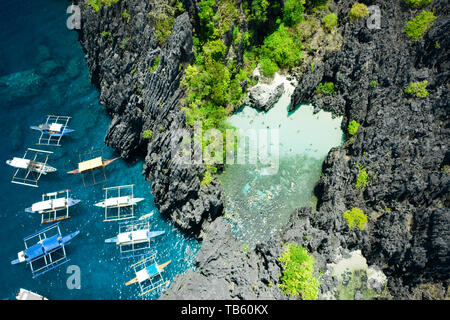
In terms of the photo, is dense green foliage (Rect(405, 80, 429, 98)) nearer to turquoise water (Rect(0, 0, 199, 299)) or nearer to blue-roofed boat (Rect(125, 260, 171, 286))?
turquoise water (Rect(0, 0, 199, 299))

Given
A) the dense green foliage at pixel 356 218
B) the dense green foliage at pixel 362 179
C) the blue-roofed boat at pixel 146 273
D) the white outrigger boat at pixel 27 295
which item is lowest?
the white outrigger boat at pixel 27 295

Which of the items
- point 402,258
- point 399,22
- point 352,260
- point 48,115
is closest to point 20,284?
point 48,115

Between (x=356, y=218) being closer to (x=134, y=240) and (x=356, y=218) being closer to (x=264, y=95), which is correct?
(x=264, y=95)

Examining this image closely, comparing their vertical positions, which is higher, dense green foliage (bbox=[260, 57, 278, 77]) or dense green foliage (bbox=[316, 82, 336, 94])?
dense green foliage (bbox=[260, 57, 278, 77])

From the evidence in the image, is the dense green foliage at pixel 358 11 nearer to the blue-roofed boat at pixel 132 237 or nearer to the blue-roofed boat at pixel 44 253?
the blue-roofed boat at pixel 132 237

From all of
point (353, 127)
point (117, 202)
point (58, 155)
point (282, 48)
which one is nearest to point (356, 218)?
point (353, 127)

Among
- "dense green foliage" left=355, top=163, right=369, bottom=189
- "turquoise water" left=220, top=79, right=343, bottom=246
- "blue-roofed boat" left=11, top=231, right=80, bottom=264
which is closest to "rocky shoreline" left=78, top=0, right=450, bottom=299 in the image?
"dense green foliage" left=355, top=163, right=369, bottom=189

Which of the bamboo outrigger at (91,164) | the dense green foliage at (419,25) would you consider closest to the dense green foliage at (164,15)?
the bamboo outrigger at (91,164)
